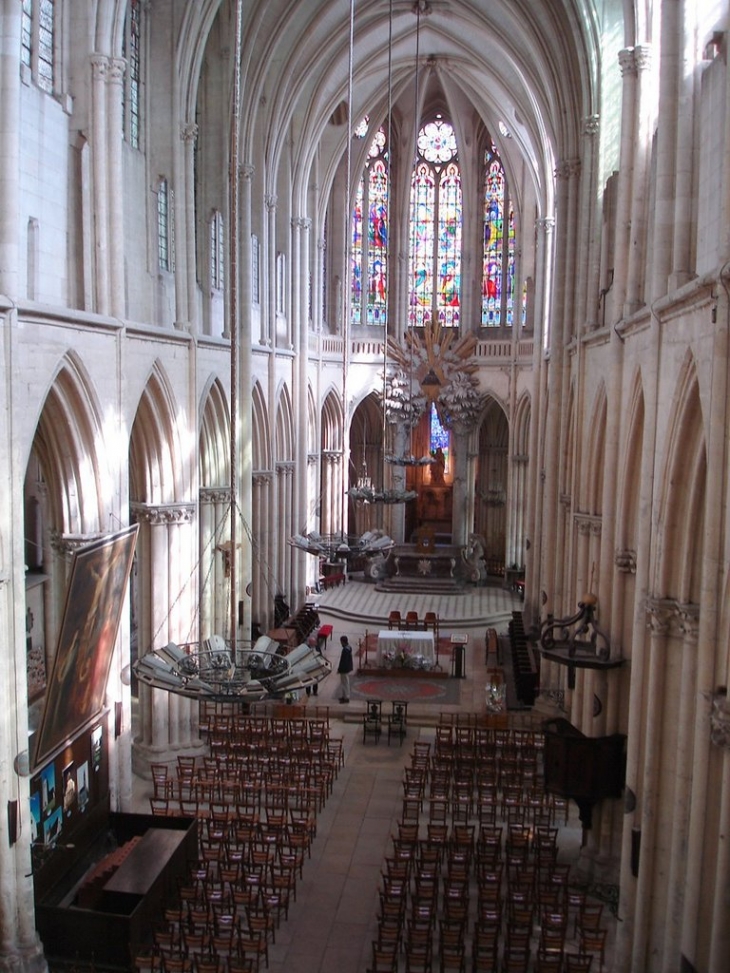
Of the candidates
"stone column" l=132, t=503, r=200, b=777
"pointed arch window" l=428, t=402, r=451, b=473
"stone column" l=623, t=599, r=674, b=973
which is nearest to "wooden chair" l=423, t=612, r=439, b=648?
"stone column" l=132, t=503, r=200, b=777

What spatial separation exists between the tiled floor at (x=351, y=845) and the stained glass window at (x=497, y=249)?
778 inches

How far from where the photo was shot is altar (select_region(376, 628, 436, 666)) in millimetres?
28062

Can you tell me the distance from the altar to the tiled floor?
4.62 ft

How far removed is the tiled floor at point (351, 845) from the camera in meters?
14.2

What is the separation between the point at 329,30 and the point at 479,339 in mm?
15681

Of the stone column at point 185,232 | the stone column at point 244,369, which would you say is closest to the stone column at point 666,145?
the stone column at point 185,232

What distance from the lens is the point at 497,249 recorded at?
4203 centimetres

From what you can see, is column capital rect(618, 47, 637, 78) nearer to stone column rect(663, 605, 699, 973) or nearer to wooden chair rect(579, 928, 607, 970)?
stone column rect(663, 605, 699, 973)

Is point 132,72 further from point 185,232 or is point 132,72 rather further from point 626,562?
point 626,562

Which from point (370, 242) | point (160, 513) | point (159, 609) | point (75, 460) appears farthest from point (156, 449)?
point (370, 242)

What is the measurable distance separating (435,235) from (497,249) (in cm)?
289

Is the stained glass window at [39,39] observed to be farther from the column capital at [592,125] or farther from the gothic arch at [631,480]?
the column capital at [592,125]

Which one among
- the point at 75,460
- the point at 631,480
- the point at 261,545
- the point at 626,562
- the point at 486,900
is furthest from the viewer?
the point at 261,545

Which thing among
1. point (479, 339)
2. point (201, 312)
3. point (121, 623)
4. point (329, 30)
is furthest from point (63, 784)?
point (479, 339)
